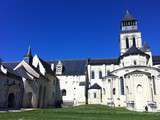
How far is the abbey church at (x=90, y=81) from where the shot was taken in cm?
4094

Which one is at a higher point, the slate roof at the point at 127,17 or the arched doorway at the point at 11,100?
the slate roof at the point at 127,17

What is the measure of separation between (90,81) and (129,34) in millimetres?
20760

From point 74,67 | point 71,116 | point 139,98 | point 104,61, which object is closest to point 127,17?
point 104,61

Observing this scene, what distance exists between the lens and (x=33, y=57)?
53.1m

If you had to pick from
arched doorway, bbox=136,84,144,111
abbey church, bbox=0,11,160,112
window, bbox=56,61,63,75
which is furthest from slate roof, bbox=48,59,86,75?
arched doorway, bbox=136,84,144,111

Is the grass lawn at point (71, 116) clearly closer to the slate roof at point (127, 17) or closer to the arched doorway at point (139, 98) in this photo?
the arched doorway at point (139, 98)

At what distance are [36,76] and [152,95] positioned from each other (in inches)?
1061

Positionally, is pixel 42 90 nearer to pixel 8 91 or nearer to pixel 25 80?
pixel 25 80

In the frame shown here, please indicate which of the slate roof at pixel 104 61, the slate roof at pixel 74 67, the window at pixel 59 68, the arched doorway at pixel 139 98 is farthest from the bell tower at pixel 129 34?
the arched doorway at pixel 139 98

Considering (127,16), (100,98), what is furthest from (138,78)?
(127,16)

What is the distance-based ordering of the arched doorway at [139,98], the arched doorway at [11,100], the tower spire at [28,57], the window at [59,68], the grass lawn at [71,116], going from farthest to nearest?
the window at [59,68] → the tower spire at [28,57] → the arched doorway at [11,100] → the arched doorway at [139,98] → the grass lawn at [71,116]

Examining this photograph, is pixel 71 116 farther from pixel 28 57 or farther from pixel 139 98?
pixel 28 57

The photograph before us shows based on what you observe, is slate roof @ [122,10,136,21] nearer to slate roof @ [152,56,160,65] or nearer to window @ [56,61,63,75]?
slate roof @ [152,56,160,65]

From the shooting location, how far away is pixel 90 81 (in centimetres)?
5875
